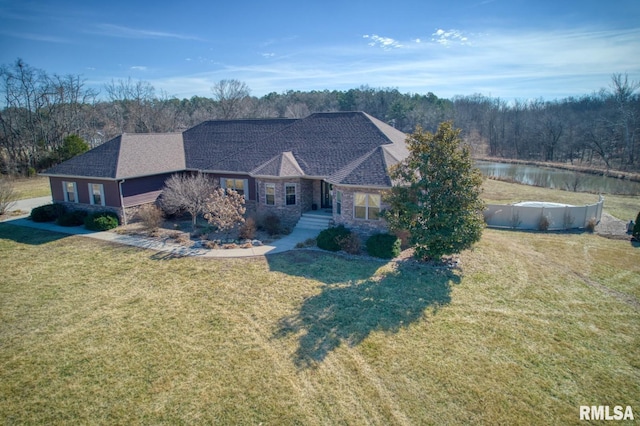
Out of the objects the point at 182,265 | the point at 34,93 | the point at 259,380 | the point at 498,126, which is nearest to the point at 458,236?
the point at 259,380

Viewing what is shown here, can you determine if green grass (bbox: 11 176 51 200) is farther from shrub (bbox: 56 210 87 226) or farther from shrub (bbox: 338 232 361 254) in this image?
shrub (bbox: 338 232 361 254)

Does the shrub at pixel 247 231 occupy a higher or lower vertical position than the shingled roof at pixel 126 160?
lower

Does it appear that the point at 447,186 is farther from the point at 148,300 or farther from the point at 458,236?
the point at 148,300

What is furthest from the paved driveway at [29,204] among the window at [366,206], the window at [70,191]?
the window at [366,206]

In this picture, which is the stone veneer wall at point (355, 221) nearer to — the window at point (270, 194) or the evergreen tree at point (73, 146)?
the window at point (270, 194)

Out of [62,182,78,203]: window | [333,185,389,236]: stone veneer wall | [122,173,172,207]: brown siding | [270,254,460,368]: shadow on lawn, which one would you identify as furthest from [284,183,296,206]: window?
[62,182,78,203]: window

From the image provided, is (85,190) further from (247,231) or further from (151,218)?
(247,231)

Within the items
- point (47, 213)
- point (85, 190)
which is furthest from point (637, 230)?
point (47, 213)
